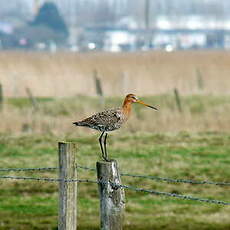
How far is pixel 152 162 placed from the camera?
1959 centimetres

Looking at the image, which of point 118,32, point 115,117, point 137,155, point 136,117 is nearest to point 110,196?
point 115,117

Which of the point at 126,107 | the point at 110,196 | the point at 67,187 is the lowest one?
the point at 110,196

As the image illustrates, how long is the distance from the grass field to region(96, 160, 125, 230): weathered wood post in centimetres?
488

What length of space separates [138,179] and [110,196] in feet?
29.5

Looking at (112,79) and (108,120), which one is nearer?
(108,120)

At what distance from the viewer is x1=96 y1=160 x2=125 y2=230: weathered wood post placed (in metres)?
8.69

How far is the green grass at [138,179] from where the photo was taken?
14.2 metres

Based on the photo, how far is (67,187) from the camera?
9055mm

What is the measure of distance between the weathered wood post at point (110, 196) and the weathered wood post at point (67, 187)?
37cm

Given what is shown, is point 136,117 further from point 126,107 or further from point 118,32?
point 118,32

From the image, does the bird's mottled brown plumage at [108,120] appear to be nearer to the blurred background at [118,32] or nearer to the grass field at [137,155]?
the grass field at [137,155]

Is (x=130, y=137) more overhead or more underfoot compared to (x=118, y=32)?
more underfoot

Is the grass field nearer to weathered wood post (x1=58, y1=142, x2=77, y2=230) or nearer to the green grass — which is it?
the green grass

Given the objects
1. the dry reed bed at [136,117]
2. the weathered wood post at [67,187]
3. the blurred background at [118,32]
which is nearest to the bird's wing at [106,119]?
the weathered wood post at [67,187]
